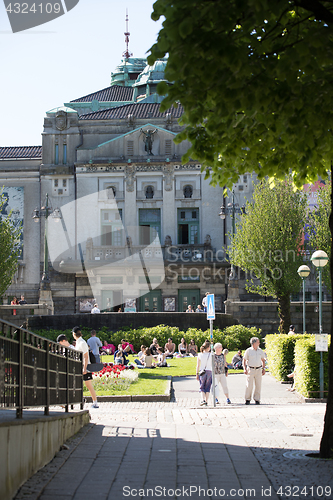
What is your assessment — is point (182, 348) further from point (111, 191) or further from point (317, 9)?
point (317, 9)

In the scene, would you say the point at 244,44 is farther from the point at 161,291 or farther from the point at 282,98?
the point at 161,291

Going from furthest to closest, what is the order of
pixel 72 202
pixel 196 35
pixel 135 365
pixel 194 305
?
pixel 72 202 < pixel 194 305 < pixel 135 365 < pixel 196 35

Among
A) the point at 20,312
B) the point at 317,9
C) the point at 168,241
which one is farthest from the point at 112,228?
the point at 317,9

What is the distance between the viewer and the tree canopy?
5.92 metres

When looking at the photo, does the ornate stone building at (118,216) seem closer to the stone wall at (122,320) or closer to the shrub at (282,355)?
the stone wall at (122,320)

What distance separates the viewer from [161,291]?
1699 inches

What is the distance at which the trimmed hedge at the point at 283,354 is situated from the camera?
20.1m

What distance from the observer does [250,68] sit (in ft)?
20.5

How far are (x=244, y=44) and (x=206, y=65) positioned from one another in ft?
2.66

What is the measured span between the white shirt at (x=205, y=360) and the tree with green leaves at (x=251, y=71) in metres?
8.47

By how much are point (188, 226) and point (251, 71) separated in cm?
3918

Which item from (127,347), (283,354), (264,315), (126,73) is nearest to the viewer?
(283,354)

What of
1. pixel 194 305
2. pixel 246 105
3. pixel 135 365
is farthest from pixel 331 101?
pixel 194 305

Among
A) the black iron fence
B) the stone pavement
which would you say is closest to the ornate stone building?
the stone pavement
